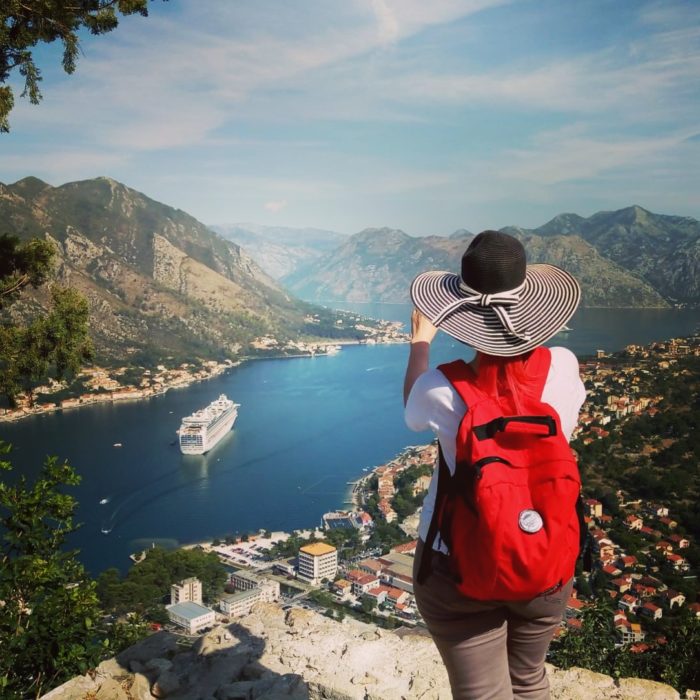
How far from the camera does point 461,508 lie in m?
0.82

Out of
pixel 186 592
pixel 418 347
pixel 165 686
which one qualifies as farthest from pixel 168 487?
pixel 418 347

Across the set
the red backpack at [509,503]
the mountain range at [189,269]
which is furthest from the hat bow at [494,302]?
the mountain range at [189,269]

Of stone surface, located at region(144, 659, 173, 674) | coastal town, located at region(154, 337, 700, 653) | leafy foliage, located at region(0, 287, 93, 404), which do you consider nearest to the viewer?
stone surface, located at region(144, 659, 173, 674)

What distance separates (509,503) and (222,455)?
857 inches

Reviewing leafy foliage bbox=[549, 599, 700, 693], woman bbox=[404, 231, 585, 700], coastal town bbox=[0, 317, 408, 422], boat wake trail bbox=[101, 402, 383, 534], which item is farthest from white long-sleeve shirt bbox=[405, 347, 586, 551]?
coastal town bbox=[0, 317, 408, 422]

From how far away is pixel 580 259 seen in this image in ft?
227

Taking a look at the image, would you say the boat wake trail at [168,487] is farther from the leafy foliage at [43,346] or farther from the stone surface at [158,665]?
the stone surface at [158,665]

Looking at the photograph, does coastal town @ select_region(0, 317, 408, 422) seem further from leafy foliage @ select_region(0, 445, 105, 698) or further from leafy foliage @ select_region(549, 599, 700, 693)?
leafy foliage @ select_region(0, 445, 105, 698)

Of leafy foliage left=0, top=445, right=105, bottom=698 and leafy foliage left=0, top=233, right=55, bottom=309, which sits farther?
leafy foliage left=0, top=233, right=55, bottom=309

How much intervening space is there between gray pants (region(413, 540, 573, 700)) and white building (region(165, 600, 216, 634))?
7581 millimetres

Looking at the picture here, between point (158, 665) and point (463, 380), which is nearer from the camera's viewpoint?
point (463, 380)

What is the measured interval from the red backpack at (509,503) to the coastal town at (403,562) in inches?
235

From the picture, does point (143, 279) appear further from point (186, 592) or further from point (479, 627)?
point (479, 627)

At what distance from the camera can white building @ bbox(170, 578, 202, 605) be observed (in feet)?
32.2
